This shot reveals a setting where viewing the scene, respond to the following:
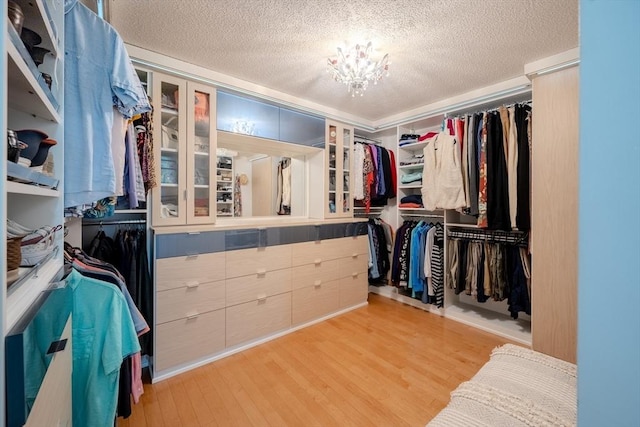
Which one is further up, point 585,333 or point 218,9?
point 218,9

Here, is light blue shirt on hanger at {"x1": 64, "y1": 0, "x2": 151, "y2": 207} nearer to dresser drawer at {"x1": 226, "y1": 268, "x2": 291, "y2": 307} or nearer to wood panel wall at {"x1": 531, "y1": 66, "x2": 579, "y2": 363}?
dresser drawer at {"x1": 226, "y1": 268, "x2": 291, "y2": 307}

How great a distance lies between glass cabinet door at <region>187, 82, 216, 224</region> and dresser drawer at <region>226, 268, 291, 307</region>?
1.85 ft

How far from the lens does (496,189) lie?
227 cm

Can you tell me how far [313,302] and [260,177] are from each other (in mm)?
1442

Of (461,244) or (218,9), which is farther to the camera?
(461,244)

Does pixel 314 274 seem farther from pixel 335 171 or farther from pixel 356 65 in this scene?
pixel 356 65

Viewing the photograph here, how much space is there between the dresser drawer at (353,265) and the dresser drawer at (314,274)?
0.08 m

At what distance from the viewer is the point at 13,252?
0.59 metres

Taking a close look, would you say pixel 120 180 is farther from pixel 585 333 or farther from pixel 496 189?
pixel 496 189

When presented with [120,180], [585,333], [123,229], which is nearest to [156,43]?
[120,180]

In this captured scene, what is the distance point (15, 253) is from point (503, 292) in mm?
3046

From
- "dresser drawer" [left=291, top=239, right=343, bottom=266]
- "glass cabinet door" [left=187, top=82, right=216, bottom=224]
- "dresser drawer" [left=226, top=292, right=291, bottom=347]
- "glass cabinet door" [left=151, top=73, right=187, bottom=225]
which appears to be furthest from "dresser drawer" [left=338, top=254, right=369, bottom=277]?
"glass cabinet door" [left=151, top=73, right=187, bottom=225]

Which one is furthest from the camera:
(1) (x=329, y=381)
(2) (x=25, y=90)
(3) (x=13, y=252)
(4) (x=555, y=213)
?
(1) (x=329, y=381)

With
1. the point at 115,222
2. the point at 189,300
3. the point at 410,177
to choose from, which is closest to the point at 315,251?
the point at 189,300
